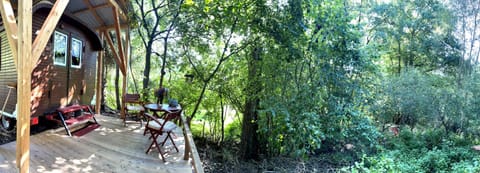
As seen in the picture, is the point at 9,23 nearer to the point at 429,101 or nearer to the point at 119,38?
the point at 119,38

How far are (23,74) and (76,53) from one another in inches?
175

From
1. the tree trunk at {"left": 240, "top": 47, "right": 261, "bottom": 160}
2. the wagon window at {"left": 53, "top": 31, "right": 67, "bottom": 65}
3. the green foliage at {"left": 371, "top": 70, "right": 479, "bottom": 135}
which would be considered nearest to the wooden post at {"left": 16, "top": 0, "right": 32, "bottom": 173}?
the wagon window at {"left": 53, "top": 31, "right": 67, "bottom": 65}

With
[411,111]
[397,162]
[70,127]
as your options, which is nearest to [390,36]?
[411,111]

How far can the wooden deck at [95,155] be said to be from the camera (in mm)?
3372

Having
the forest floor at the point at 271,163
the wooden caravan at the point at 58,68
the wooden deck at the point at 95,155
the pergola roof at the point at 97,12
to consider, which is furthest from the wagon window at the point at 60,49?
the forest floor at the point at 271,163

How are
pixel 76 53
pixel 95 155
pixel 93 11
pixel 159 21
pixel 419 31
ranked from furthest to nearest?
pixel 419 31
pixel 159 21
pixel 76 53
pixel 93 11
pixel 95 155

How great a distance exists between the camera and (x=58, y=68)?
5.76 metres

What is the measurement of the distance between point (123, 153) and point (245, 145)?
11.4 feet

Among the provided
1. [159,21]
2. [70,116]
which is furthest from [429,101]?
[70,116]

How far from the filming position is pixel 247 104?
675 cm

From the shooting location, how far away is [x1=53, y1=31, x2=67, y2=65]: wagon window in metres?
5.65

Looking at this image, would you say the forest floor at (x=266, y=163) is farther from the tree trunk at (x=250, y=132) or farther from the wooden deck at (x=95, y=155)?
the wooden deck at (x=95, y=155)

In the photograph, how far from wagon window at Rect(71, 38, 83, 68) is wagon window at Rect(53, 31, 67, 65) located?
1.19 feet

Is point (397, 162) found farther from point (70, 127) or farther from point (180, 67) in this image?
point (70, 127)
